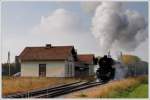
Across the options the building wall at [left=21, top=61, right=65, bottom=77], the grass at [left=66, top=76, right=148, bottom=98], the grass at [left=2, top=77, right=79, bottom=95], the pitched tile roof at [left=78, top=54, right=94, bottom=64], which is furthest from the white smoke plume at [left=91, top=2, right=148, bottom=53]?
the grass at [left=2, top=77, right=79, bottom=95]

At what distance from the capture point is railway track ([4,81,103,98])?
9.93m

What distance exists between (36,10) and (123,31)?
3.92 feet

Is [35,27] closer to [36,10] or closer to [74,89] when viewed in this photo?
[36,10]

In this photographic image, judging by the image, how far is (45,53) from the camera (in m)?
10.1

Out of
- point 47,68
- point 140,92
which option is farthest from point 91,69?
point 140,92

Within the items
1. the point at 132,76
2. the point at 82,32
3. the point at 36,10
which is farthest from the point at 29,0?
the point at 132,76

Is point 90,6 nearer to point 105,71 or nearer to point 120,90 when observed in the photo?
point 105,71

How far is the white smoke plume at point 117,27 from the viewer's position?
9930 mm

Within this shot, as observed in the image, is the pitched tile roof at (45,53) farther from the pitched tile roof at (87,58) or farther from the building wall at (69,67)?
the pitched tile roof at (87,58)

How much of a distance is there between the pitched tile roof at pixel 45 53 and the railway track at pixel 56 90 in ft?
1.29

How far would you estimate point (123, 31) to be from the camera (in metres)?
10.0

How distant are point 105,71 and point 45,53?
0.85 meters

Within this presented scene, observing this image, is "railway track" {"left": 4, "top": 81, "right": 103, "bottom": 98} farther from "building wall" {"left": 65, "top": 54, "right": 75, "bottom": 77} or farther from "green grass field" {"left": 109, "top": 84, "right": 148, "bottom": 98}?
"green grass field" {"left": 109, "top": 84, "right": 148, "bottom": 98}

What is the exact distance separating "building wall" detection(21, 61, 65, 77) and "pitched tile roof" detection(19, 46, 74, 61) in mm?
56
